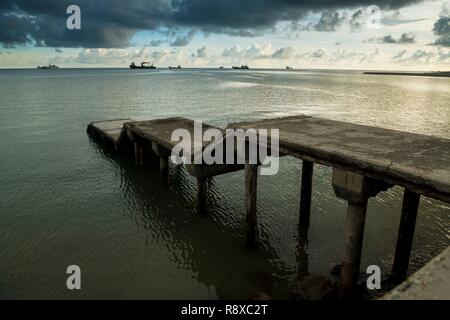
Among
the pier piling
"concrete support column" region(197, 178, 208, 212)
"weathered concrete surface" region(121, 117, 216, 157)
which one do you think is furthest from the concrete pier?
the pier piling

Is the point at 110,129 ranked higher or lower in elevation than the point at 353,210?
lower

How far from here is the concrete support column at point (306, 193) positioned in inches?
414

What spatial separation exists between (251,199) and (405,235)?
3.88 m

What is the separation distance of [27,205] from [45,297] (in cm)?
607

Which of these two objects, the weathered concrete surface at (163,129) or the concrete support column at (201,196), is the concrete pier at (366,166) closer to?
the concrete support column at (201,196)

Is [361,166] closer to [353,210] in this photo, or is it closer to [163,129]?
[353,210]

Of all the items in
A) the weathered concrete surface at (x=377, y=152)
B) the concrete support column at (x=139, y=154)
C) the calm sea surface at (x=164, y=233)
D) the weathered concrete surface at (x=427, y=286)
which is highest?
the weathered concrete surface at (x=377, y=152)

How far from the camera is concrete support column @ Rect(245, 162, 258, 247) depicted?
8.91m

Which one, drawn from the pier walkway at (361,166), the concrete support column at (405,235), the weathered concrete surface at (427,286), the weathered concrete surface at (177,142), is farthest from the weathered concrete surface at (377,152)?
the weathered concrete surface at (177,142)

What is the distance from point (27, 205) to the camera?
41.7 feet

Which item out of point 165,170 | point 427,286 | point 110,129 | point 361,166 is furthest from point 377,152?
point 110,129

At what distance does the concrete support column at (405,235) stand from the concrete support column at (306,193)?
299cm

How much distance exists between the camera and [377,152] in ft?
21.0
